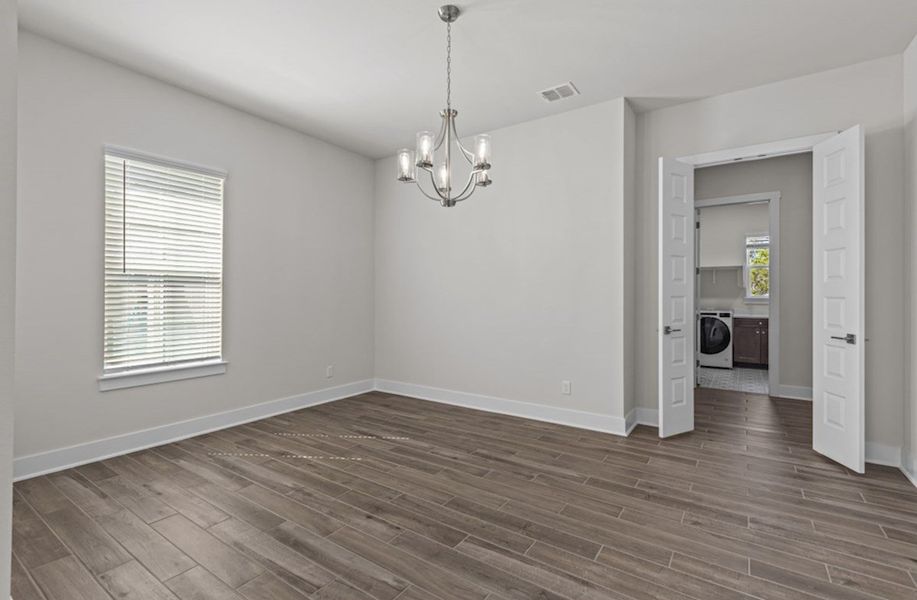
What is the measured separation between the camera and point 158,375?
359 cm

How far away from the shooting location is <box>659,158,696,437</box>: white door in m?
3.85

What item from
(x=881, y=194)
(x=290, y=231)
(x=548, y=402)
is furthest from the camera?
(x=290, y=231)

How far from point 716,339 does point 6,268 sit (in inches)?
331

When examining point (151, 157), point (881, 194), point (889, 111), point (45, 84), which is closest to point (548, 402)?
point (881, 194)

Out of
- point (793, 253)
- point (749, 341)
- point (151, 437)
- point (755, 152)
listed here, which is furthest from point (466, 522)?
point (749, 341)

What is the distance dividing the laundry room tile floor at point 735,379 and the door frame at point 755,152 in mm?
2693

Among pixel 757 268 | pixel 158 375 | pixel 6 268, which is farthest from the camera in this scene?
pixel 757 268

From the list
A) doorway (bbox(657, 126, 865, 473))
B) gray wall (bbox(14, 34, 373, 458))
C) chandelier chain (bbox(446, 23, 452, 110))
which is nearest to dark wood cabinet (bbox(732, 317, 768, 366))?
doorway (bbox(657, 126, 865, 473))

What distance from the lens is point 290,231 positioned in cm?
467

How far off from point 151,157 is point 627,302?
422 cm

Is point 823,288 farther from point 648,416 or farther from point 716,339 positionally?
point 716,339

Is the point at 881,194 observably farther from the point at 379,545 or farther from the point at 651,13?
the point at 379,545

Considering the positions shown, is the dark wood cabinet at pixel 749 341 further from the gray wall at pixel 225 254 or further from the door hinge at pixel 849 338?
the gray wall at pixel 225 254

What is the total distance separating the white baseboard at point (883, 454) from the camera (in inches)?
126
